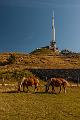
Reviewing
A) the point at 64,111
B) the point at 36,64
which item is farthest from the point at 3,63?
the point at 64,111

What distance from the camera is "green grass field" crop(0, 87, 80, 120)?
2622cm

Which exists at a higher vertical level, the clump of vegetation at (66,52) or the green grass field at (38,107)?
the clump of vegetation at (66,52)

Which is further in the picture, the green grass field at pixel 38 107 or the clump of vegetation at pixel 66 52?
the clump of vegetation at pixel 66 52

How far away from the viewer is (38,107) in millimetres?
30328

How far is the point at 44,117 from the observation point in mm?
25922

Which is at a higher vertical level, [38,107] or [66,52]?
[66,52]

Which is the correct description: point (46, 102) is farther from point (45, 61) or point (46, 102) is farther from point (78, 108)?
point (45, 61)

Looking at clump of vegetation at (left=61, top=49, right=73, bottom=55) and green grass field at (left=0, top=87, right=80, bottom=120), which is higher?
clump of vegetation at (left=61, top=49, right=73, bottom=55)

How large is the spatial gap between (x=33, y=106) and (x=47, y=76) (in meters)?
44.5

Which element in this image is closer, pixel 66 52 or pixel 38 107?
pixel 38 107

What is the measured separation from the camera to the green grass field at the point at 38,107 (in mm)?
26216

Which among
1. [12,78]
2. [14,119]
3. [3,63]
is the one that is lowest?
[14,119]

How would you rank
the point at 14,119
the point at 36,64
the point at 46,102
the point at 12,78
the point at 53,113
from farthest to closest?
the point at 36,64, the point at 12,78, the point at 46,102, the point at 53,113, the point at 14,119

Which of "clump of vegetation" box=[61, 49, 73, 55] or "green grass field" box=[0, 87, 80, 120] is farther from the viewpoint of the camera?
"clump of vegetation" box=[61, 49, 73, 55]
